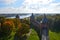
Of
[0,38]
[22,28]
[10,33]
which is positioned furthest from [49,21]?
[0,38]

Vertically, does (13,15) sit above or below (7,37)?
above

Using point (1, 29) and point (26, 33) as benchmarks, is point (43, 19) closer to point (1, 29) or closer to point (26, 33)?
point (26, 33)

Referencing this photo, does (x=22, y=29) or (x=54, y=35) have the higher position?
(x=22, y=29)

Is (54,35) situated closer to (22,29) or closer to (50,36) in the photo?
(50,36)

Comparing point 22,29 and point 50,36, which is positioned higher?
point 22,29

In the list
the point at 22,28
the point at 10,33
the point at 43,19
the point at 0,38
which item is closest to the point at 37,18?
the point at 43,19

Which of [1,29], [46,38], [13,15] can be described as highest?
[13,15]

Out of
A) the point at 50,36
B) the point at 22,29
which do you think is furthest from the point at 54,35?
the point at 22,29

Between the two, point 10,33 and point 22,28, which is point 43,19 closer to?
point 22,28

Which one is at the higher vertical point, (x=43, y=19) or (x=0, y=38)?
(x=43, y=19)
